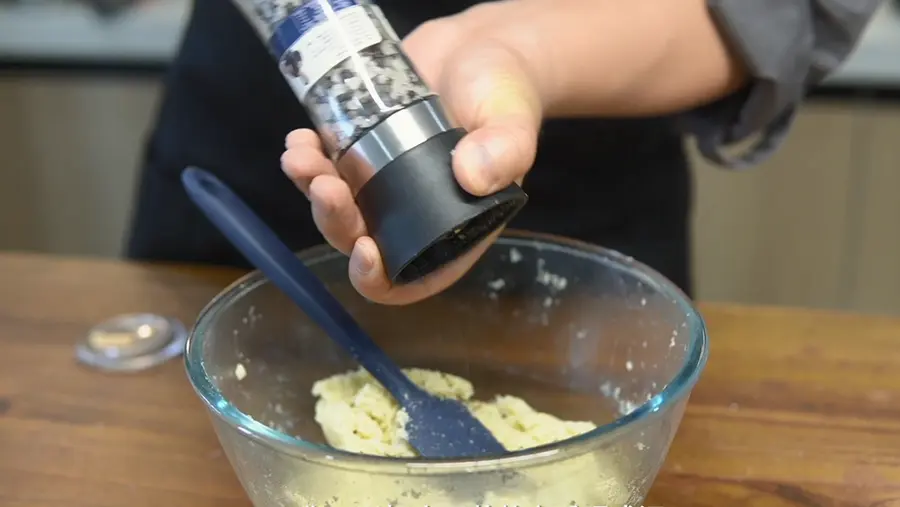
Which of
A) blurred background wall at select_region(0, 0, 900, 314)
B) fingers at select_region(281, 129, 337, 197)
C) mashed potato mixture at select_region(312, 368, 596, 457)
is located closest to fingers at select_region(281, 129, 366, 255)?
fingers at select_region(281, 129, 337, 197)

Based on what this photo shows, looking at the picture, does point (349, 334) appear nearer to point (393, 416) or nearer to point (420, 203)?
point (393, 416)

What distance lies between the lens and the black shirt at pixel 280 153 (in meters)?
0.80

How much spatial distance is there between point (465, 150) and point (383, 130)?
4 cm

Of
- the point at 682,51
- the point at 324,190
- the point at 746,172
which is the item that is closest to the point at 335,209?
the point at 324,190

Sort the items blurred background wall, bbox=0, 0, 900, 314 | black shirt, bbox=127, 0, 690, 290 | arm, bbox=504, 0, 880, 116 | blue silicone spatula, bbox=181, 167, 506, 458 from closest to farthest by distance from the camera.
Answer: blue silicone spatula, bbox=181, 167, 506, 458 < arm, bbox=504, 0, 880, 116 < black shirt, bbox=127, 0, 690, 290 < blurred background wall, bbox=0, 0, 900, 314

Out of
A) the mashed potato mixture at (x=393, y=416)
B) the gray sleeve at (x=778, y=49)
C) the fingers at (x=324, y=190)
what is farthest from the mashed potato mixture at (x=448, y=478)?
the gray sleeve at (x=778, y=49)

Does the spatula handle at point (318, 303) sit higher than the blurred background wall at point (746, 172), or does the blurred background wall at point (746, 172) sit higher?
the spatula handle at point (318, 303)

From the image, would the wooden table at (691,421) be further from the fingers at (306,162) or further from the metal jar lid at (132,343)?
the fingers at (306,162)

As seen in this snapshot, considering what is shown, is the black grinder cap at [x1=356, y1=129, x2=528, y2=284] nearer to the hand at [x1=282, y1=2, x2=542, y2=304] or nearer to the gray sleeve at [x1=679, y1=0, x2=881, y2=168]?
the hand at [x1=282, y1=2, x2=542, y2=304]

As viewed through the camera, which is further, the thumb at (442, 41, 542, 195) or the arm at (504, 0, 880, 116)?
the arm at (504, 0, 880, 116)

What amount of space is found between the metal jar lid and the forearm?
310 millimetres

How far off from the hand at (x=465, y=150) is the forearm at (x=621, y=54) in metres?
0.03

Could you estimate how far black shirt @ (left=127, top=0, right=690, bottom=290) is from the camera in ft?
2.64

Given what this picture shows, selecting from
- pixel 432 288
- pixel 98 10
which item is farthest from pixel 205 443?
pixel 98 10
